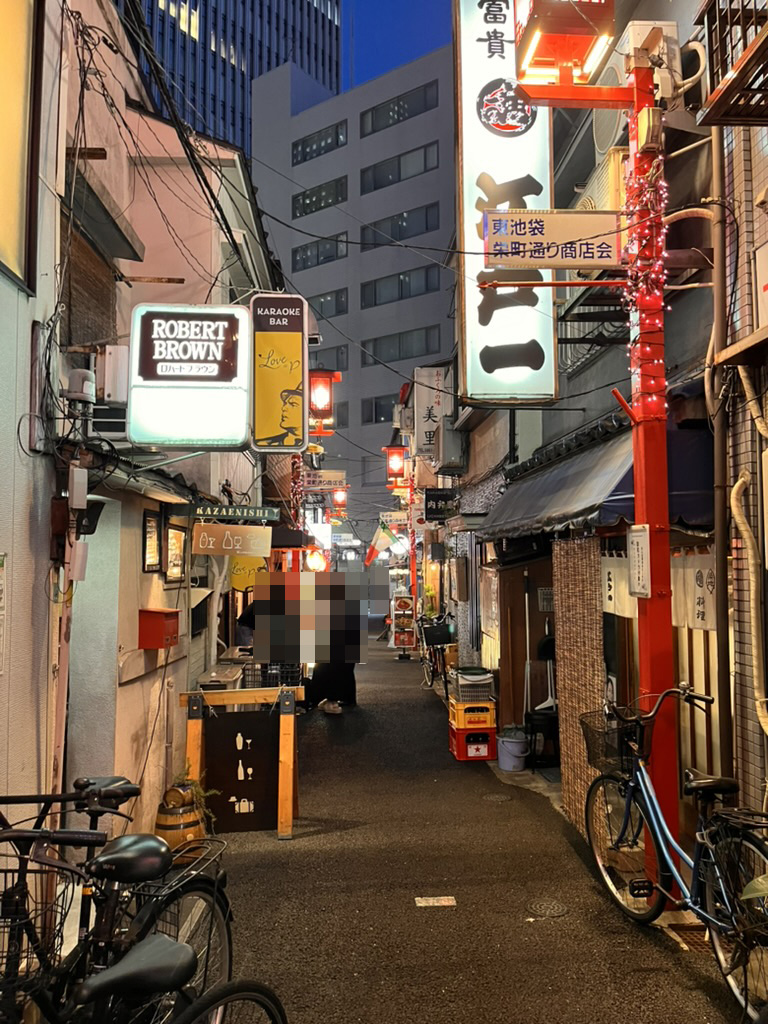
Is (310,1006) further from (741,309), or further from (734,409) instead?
(741,309)

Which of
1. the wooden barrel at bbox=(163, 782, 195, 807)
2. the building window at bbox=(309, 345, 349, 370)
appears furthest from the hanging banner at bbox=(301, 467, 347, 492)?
the building window at bbox=(309, 345, 349, 370)

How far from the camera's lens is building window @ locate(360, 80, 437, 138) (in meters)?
48.4

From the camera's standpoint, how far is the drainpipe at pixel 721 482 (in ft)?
19.1

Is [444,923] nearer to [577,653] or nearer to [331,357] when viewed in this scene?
[577,653]

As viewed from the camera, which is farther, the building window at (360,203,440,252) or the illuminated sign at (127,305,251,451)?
the building window at (360,203,440,252)

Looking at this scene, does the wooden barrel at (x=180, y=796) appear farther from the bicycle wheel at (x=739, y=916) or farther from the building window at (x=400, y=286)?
the building window at (x=400, y=286)

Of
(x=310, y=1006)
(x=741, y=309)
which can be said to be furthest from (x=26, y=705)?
(x=741, y=309)

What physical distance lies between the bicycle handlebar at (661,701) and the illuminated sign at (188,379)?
13.4 feet

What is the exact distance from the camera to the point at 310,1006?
15.6ft

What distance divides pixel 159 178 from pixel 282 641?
7.54m

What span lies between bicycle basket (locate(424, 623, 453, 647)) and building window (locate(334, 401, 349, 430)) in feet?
113

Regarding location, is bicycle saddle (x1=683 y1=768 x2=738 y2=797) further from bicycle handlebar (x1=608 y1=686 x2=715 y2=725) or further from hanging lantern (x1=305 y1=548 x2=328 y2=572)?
hanging lantern (x1=305 y1=548 x2=328 y2=572)

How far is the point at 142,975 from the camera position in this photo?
2.77m

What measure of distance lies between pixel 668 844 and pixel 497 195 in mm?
7399
